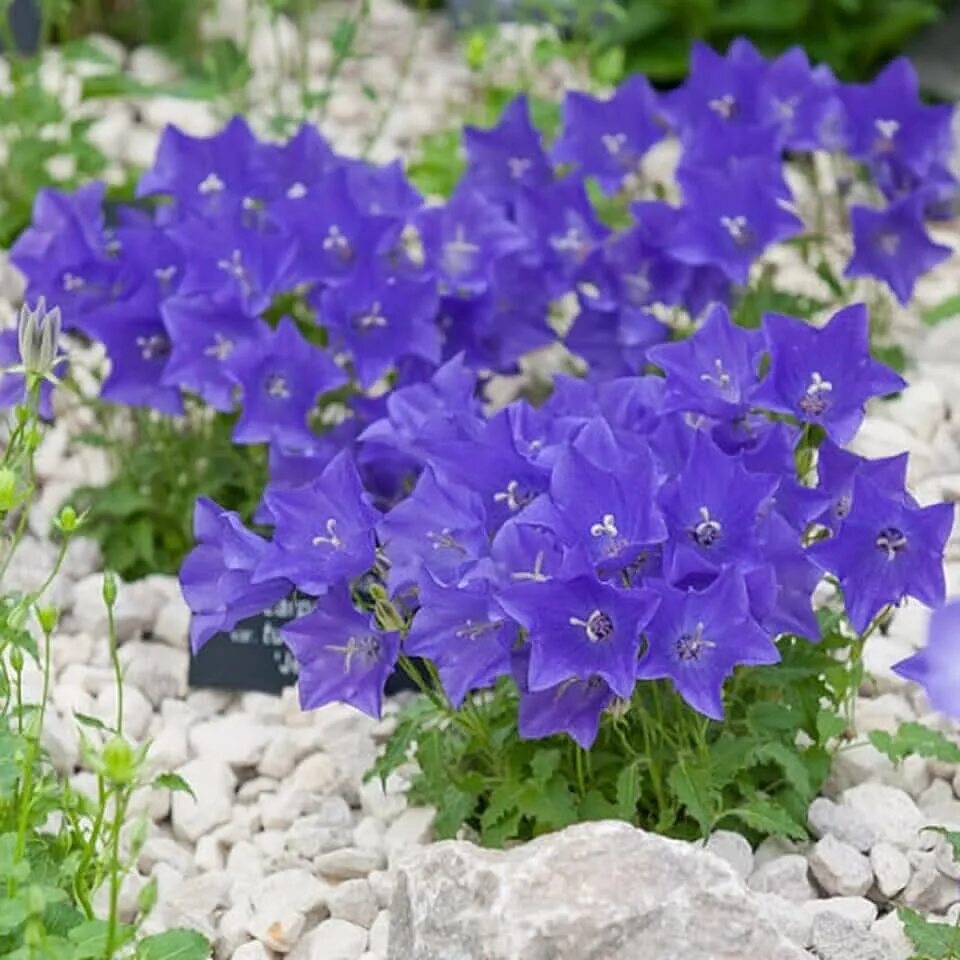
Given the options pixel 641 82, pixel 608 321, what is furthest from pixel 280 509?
pixel 641 82

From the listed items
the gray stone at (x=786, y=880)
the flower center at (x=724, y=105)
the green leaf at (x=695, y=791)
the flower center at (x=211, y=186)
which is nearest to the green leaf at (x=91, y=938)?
the green leaf at (x=695, y=791)

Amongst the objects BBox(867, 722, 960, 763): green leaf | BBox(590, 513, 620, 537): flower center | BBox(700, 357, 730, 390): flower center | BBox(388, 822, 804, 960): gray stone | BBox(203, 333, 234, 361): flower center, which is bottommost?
BBox(867, 722, 960, 763): green leaf

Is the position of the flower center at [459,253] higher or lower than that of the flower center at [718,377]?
lower

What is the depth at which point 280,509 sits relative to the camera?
2277 mm

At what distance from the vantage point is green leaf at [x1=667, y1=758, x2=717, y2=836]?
2.22 m

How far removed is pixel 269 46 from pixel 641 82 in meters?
1.39

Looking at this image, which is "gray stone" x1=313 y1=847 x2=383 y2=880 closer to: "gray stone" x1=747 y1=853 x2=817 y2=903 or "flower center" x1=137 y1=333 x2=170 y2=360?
"gray stone" x1=747 y1=853 x2=817 y2=903

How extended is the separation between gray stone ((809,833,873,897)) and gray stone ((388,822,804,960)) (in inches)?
14.8

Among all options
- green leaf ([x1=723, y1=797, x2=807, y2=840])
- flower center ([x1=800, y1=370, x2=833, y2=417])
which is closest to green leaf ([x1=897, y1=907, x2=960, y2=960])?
green leaf ([x1=723, y1=797, x2=807, y2=840])

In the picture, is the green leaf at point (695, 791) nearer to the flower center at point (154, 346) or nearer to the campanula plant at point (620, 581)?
the campanula plant at point (620, 581)

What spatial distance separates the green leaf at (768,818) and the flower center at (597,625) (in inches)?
11.9

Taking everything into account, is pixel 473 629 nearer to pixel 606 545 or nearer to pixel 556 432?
pixel 606 545

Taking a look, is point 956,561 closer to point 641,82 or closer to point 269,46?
point 641,82

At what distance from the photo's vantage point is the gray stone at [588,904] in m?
1.92
